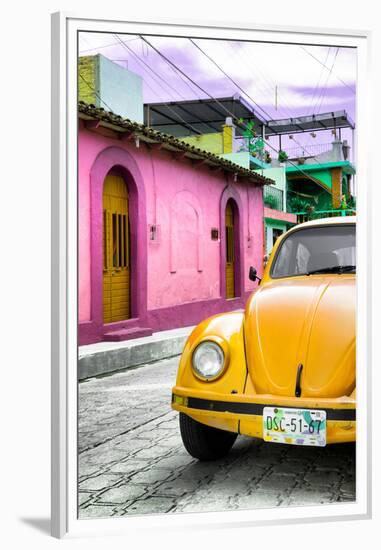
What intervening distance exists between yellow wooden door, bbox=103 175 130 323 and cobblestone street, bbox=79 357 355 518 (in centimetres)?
99

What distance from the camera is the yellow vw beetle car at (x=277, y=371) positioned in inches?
132

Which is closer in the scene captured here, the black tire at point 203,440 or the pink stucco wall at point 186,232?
the black tire at point 203,440

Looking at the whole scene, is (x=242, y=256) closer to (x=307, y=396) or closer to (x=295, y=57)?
(x=295, y=57)

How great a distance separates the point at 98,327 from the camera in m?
5.51

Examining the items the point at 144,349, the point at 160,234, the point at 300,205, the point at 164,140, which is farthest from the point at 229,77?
the point at 144,349

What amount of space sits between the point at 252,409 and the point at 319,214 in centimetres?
201

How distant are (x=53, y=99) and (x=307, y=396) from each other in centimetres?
202

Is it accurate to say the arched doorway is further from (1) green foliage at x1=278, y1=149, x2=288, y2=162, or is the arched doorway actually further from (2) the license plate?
(2) the license plate

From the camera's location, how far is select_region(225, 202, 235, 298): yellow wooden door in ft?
19.1

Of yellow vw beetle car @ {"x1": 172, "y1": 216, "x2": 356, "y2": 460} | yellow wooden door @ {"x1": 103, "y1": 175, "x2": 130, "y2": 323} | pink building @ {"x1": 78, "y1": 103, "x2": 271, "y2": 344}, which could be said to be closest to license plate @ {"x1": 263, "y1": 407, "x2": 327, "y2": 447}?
yellow vw beetle car @ {"x1": 172, "y1": 216, "x2": 356, "y2": 460}

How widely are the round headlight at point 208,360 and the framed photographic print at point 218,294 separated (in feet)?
0.04

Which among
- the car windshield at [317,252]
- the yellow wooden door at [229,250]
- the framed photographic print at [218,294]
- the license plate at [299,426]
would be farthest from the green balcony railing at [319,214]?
the license plate at [299,426]

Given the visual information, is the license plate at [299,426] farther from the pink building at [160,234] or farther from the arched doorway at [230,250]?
the arched doorway at [230,250]
